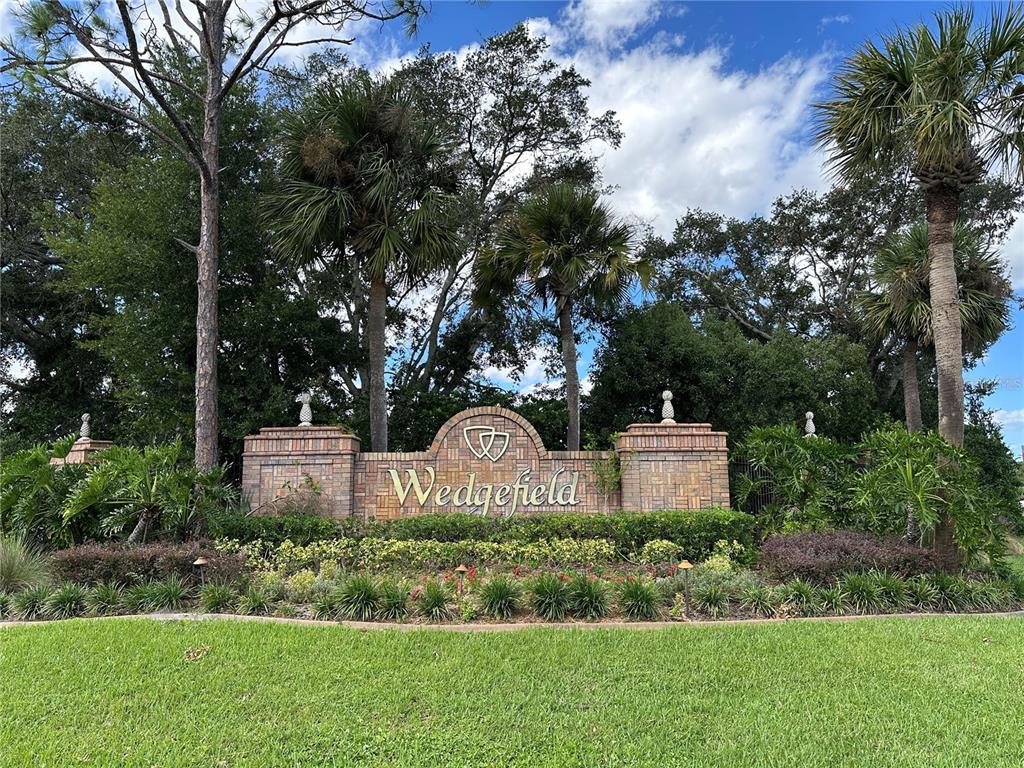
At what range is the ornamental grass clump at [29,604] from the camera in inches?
231

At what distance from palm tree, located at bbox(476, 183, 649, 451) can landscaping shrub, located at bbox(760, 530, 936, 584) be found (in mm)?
5800

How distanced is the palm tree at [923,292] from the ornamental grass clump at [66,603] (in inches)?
506

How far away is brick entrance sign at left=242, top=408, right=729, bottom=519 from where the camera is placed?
9.95 meters

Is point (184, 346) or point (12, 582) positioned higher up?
point (184, 346)

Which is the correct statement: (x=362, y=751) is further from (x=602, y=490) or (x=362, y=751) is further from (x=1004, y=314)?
(x=1004, y=314)

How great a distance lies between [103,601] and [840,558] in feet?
24.5

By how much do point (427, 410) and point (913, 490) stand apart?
11122 mm

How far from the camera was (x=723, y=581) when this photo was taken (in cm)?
645

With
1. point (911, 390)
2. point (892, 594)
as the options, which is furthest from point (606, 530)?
point (911, 390)

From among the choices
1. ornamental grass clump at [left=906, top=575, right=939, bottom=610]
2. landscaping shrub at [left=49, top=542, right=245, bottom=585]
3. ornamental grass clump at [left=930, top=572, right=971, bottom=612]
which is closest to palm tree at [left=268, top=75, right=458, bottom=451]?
landscaping shrub at [left=49, top=542, right=245, bottom=585]

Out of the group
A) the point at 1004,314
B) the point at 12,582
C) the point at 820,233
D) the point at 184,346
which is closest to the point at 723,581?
the point at 12,582

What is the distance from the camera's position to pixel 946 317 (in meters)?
7.98

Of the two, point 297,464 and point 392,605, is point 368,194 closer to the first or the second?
point 297,464

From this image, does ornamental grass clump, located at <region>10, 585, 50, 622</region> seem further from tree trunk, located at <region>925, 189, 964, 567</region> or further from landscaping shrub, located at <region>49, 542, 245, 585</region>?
tree trunk, located at <region>925, 189, 964, 567</region>
